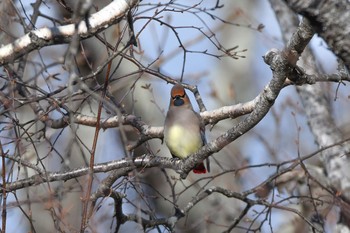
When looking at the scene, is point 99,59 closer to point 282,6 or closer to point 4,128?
point 282,6

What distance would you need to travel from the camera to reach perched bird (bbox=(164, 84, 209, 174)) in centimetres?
553

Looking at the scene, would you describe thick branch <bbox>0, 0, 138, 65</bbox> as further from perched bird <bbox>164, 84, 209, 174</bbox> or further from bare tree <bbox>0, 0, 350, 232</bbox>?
perched bird <bbox>164, 84, 209, 174</bbox>

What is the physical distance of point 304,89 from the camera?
662 centimetres

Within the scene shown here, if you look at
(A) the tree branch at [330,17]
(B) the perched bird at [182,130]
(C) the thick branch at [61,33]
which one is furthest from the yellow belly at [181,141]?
(A) the tree branch at [330,17]

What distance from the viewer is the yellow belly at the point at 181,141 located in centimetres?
552

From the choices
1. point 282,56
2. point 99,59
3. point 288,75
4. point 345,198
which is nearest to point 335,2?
point 282,56

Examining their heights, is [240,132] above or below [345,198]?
below

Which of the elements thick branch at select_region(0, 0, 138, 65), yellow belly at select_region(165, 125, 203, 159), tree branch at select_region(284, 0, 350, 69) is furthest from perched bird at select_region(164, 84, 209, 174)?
tree branch at select_region(284, 0, 350, 69)

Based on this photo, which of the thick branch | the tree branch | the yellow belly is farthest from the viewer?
the yellow belly

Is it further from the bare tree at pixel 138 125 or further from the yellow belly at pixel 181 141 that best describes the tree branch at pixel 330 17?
the yellow belly at pixel 181 141

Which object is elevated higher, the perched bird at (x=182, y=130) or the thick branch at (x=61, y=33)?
the perched bird at (x=182, y=130)

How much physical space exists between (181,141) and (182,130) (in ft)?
0.28

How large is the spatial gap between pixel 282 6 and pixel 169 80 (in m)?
2.47

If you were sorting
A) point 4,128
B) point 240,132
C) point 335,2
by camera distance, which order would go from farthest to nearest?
1. point 4,128
2. point 240,132
3. point 335,2
